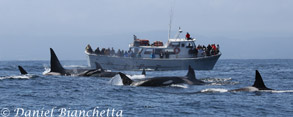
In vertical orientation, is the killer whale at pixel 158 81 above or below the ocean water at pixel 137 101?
above

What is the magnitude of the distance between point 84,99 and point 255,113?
7.40 m

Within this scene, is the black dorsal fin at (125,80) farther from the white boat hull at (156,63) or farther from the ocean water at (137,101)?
the white boat hull at (156,63)

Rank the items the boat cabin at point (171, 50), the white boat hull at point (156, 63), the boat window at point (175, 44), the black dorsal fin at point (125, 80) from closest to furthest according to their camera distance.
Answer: the black dorsal fin at point (125, 80) → the white boat hull at point (156, 63) → the boat cabin at point (171, 50) → the boat window at point (175, 44)

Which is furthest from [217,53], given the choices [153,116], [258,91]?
[153,116]

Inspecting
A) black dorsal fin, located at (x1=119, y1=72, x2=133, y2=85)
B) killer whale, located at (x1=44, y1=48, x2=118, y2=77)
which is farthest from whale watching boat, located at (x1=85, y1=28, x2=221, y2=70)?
black dorsal fin, located at (x1=119, y1=72, x2=133, y2=85)

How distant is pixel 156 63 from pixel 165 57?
4.75 ft

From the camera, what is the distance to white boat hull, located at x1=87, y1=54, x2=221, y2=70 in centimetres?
5675

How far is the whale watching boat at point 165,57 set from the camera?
56.9 meters

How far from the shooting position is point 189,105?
64.7 ft

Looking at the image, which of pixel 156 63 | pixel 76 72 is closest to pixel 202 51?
pixel 156 63

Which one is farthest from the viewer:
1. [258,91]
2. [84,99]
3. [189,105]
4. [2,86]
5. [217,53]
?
[217,53]

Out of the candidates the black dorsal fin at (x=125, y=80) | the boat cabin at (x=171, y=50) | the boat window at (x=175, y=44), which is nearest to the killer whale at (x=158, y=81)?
the black dorsal fin at (x=125, y=80)

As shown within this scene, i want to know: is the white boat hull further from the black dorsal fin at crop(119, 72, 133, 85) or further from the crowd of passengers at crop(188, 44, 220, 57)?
the black dorsal fin at crop(119, 72, 133, 85)

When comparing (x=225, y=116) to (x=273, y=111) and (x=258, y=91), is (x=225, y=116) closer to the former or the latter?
(x=273, y=111)
